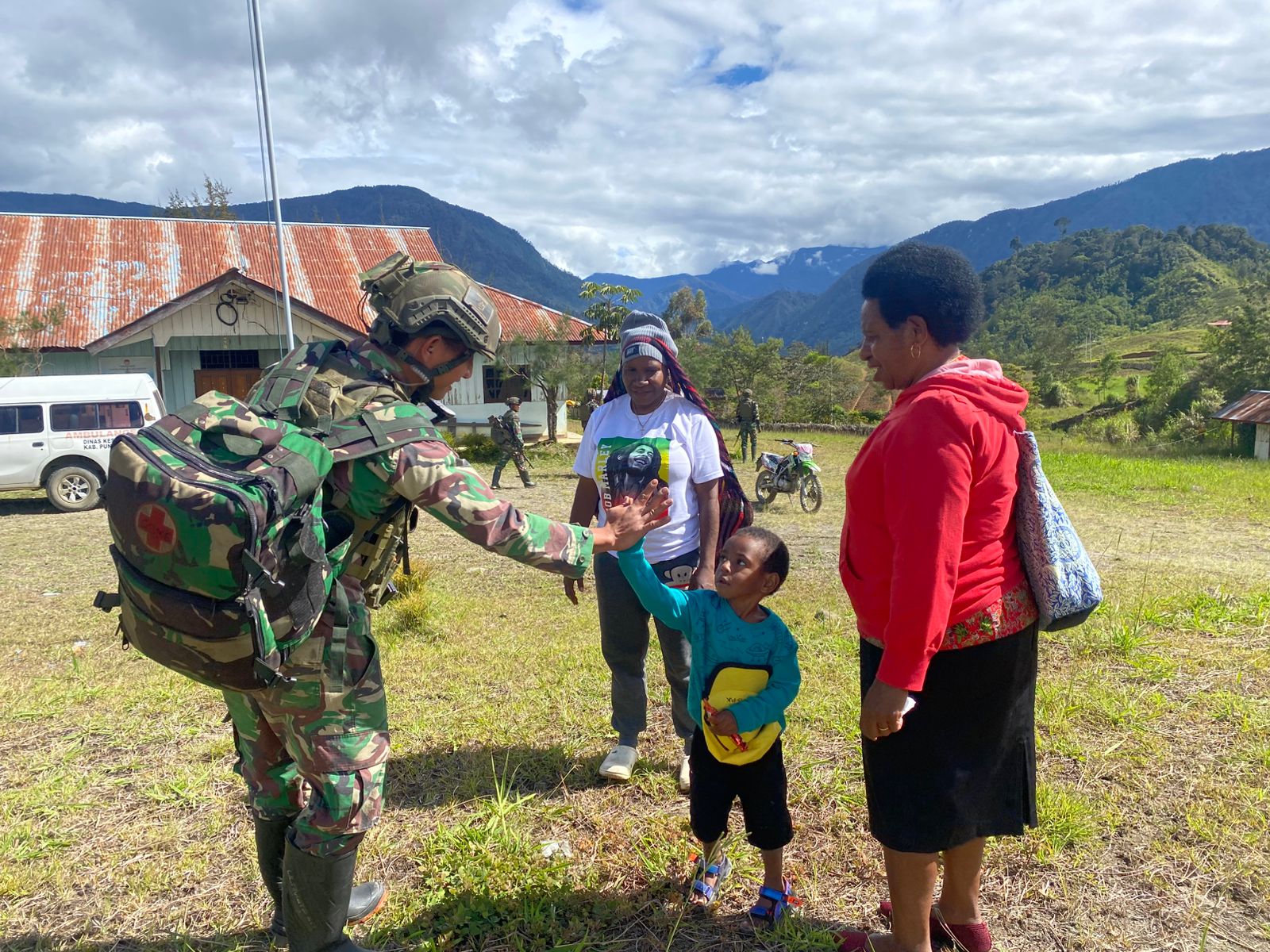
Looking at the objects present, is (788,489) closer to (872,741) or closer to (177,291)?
(872,741)

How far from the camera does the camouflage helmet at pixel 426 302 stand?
209 cm

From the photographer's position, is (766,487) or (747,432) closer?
(766,487)

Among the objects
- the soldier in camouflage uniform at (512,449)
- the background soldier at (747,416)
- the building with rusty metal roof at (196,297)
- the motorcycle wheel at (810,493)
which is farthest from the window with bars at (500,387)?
the motorcycle wheel at (810,493)

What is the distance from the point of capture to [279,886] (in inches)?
96.3

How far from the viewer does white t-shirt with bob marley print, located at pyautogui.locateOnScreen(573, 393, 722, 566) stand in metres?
3.10

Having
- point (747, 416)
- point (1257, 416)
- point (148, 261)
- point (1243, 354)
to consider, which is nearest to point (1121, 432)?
point (1257, 416)

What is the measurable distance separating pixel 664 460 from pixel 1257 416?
21.2 metres

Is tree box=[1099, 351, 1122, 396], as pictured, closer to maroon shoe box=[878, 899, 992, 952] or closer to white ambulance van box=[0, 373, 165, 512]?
white ambulance van box=[0, 373, 165, 512]

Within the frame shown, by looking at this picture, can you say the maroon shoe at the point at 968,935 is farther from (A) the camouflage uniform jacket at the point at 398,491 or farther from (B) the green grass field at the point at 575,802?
(A) the camouflage uniform jacket at the point at 398,491

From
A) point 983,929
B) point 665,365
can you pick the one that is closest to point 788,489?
point 665,365

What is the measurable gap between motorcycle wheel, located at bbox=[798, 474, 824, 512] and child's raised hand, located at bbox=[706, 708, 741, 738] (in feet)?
31.5

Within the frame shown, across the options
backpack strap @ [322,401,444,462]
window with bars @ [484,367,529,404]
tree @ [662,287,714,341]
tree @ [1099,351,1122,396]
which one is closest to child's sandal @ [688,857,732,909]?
backpack strap @ [322,401,444,462]

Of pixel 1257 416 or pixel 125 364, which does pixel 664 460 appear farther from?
pixel 1257 416

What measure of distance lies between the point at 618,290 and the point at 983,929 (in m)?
26.1
